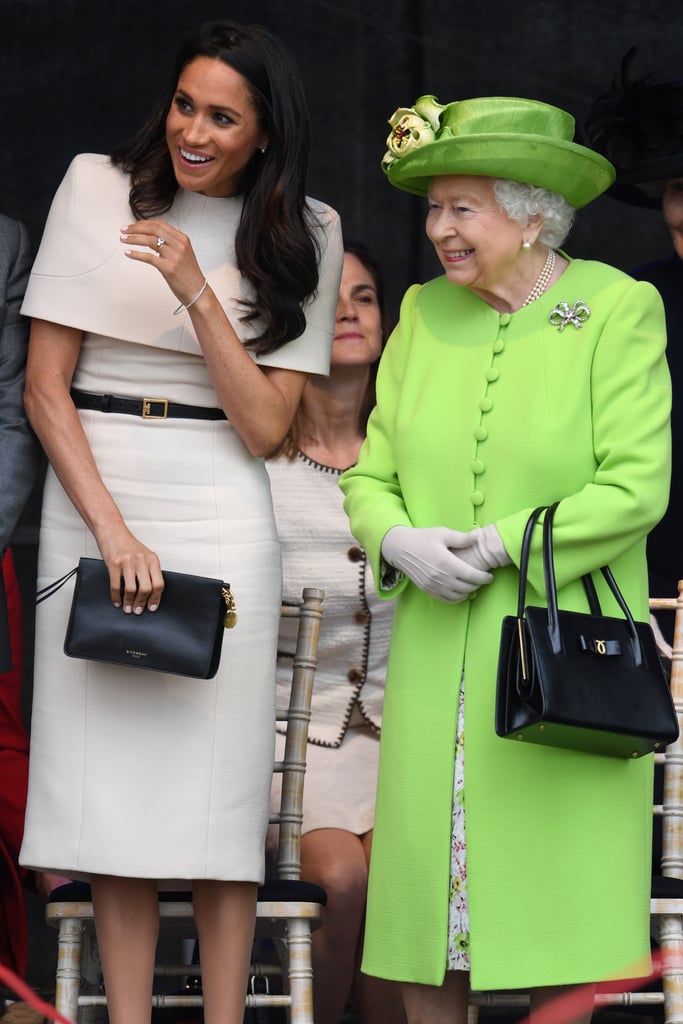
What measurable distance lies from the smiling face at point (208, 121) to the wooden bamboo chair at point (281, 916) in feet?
2.88

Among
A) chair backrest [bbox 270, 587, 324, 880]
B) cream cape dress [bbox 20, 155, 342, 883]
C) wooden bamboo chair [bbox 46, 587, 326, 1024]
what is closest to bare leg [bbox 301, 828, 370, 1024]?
wooden bamboo chair [bbox 46, 587, 326, 1024]

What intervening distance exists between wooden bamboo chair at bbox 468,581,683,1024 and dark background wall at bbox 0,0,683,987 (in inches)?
73.6

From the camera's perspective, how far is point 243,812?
10.6 ft

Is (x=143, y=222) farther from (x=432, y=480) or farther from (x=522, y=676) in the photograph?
(x=522, y=676)

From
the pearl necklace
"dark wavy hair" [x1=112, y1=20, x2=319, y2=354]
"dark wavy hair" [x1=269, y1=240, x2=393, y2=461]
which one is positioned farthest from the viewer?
"dark wavy hair" [x1=269, y1=240, x2=393, y2=461]

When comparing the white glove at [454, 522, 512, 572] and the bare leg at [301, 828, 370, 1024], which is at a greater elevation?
the white glove at [454, 522, 512, 572]

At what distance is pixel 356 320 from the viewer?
176 inches

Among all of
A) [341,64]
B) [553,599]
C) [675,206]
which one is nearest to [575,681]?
[553,599]

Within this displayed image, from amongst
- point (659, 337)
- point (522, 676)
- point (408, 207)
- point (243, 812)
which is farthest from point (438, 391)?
point (408, 207)

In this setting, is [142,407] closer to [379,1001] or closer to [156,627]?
[156,627]

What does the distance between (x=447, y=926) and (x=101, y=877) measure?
620mm

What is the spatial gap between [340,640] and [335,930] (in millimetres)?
662

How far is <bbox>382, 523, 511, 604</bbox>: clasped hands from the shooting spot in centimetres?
301

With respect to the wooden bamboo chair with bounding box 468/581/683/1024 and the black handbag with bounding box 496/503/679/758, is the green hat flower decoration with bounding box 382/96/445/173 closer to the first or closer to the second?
the black handbag with bounding box 496/503/679/758
